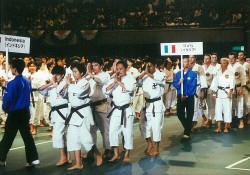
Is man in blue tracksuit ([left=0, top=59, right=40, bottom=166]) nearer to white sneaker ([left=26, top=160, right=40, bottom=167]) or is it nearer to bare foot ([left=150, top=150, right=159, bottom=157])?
white sneaker ([left=26, top=160, right=40, bottom=167])

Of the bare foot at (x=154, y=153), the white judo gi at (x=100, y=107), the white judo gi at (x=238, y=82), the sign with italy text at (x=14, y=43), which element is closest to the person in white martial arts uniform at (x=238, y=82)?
the white judo gi at (x=238, y=82)

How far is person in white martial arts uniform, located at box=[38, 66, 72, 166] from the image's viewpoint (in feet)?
24.6

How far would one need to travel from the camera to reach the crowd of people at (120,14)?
2066 centimetres

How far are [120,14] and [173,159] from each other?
1463 centimetres

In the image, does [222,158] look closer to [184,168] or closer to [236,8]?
[184,168]

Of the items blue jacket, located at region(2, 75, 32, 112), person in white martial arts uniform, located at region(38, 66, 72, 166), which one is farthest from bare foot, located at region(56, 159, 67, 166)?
blue jacket, located at region(2, 75, 32, 112)

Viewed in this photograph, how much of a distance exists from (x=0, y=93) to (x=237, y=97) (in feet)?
20.8

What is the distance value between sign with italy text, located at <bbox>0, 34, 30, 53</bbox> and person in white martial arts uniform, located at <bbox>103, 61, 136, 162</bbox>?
6.99 ft

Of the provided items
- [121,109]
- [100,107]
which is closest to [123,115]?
[121,109]

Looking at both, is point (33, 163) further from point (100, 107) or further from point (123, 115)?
point (123, 115)

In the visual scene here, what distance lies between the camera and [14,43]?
8758 millimetres

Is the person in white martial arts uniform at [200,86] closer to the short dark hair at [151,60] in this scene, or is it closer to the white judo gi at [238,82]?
the white judo gi at [238,82]

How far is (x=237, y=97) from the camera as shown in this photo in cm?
1195

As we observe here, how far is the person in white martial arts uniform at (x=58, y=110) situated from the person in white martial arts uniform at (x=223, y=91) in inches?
182
